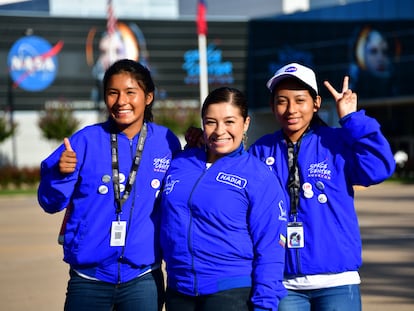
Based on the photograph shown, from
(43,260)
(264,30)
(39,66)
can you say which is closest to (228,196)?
(43,260)

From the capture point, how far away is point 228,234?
4234mm

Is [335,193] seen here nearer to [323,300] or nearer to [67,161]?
[323,300]

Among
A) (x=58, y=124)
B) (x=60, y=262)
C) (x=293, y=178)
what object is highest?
(x=293, y=178)

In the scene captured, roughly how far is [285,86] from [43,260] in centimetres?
1006

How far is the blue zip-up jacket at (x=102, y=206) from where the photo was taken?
452 cm

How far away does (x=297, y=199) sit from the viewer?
181 inches

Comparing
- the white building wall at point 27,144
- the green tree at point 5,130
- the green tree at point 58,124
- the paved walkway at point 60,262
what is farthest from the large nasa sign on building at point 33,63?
the paved walkway at point 60,262

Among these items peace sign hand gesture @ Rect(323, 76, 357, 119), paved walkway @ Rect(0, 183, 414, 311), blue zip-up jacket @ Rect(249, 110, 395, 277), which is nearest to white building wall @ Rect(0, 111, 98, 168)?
paved walkway @ Rect(0, 183, 414, 311)

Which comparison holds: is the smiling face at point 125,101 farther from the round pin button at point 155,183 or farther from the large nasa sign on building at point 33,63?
the large nasa sign on building at point 33,63

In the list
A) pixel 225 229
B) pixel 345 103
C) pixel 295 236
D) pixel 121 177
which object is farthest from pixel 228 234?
pixel 345 103

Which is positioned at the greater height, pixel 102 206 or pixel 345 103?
pixel 345 103

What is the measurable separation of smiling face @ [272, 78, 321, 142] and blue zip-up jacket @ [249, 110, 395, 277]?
0.51ft

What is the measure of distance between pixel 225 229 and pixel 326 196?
2.01 feet

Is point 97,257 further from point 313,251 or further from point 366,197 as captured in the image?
point 366,197
